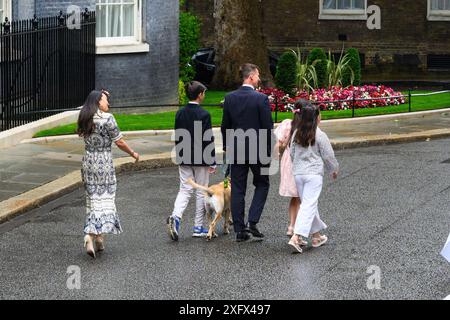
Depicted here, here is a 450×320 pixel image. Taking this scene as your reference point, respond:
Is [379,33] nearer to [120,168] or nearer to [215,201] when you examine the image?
[120,168]

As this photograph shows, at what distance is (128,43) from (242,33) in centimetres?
545

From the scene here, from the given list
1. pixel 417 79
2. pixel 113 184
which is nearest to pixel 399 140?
pixel 113 184

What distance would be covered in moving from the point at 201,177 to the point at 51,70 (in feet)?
27.6

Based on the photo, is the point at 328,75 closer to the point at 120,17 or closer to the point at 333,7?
the point at 120,17

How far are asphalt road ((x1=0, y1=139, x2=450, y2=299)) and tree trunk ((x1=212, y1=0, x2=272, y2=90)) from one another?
1307 centimetres

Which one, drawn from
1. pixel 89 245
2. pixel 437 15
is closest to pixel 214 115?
pixel 89 245

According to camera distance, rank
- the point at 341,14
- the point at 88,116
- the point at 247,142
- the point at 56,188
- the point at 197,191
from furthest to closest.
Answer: the point at 341,14 → the point at 56,188 → the point at 197,191 → the point at 247,142 → the point at 88,116

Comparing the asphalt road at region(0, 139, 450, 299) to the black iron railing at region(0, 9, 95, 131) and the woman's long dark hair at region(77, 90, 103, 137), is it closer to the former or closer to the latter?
the woman's long dark hair at region(77, 90, 103, 137)

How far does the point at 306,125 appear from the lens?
40.7 feet

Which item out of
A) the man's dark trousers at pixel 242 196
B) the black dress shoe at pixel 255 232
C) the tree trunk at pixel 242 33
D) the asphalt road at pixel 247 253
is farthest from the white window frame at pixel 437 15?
the black dress shoe at pixel 255 232

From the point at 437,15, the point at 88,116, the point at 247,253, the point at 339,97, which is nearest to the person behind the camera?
the point at 88,116

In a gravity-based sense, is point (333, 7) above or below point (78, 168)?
above

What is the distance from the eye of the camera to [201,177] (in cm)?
1308

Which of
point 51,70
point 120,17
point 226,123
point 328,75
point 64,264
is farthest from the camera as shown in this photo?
point 328,75
